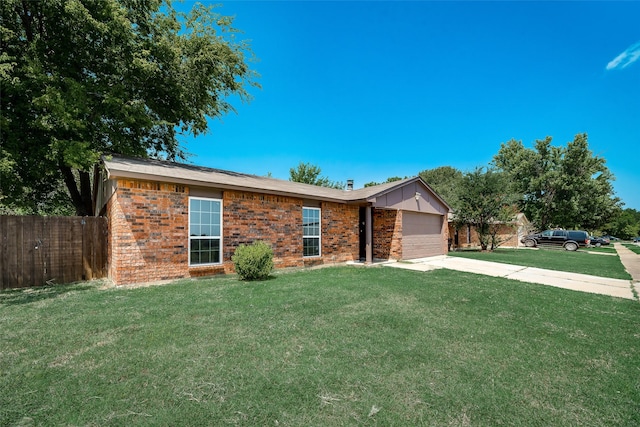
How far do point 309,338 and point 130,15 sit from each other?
583 inches

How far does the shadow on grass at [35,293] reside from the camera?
5.95m

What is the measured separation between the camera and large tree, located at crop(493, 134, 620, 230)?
34438 mm

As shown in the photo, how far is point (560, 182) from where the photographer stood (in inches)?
1351

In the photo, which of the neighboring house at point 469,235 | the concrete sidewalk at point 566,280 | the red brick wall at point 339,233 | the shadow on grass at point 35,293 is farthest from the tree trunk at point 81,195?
the neighboring house at point 469,235

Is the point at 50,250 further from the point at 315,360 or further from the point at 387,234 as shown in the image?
the point at 387,234

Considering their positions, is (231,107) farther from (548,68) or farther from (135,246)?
(548,68)

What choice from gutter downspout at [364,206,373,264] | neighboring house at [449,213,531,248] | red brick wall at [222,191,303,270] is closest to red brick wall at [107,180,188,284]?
red brick wall at [222,191,303,270]

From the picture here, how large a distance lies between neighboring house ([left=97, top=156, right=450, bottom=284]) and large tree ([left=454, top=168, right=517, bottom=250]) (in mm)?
7944

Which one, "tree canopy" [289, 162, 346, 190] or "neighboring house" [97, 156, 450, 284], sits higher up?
"tree canopy" [289, 162, 346, 190]

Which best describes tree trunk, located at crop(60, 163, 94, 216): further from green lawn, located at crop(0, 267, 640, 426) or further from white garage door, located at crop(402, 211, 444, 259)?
white garage door, located at crop(402, 211, 444, 259)

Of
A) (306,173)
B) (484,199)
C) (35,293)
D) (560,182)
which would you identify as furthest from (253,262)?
(560,182)

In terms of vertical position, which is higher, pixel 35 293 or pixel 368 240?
pixel 368 240

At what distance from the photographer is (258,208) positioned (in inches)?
383

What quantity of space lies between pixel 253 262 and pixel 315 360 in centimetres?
487
